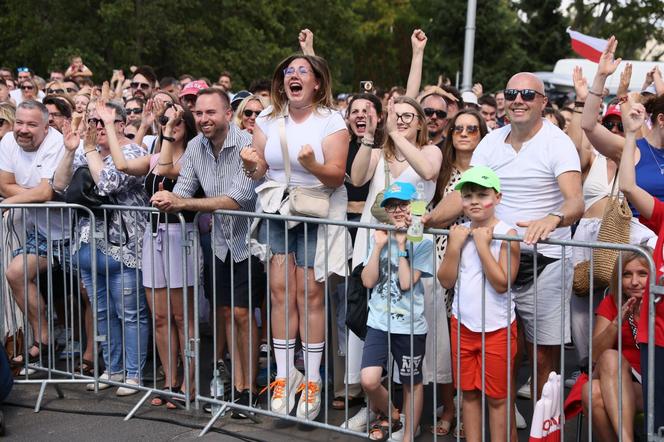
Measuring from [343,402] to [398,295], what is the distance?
4.58ft

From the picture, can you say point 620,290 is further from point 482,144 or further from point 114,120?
point 114,120

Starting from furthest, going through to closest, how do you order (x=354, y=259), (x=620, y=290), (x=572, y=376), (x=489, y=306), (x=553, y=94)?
(x=553, y=94) < (x=572, y=376) < (x=354, y=259) < (x=489, y=306) < (x=620, y=290)

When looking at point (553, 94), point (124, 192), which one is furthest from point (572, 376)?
point (553, 94)

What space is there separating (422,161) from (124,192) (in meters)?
2.30

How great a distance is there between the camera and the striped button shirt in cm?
614

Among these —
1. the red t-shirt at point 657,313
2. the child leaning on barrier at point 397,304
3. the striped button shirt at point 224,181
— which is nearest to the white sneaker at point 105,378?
the striped button shirt at point 224,181

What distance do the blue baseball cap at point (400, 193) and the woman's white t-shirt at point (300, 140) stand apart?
2.41 ft

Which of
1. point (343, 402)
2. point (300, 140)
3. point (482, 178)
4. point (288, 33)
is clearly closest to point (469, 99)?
point (300, 140)

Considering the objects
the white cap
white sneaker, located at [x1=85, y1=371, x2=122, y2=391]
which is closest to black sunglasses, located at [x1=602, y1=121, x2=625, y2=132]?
the white cap

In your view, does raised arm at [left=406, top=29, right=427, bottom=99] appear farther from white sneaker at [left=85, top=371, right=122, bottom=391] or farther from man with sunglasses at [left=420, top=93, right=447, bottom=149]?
white sneaker at [left=85, top=371, right=122, bottom=391]

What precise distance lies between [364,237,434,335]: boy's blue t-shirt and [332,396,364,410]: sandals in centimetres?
114

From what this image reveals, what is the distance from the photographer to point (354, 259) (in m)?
5.77

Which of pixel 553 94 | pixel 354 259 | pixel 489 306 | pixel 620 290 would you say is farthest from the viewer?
pixel 553 94

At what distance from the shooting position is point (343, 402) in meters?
6.41
